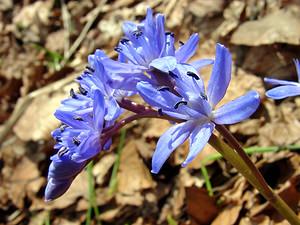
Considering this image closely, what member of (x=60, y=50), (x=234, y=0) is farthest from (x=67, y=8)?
(x=234, y=0)

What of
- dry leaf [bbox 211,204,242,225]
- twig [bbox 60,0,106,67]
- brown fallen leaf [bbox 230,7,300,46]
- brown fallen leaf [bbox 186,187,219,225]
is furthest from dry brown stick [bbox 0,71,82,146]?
dry leaf [bbox 211,204,242,225]

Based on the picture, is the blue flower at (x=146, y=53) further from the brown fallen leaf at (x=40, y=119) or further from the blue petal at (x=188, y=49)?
the brown fallen leaf at (x=40, y=119)

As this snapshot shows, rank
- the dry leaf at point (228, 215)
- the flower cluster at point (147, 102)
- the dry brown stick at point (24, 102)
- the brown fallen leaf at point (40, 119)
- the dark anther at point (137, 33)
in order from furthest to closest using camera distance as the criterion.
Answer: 1. the dry brown stick at point (24, 102)
2. the brown fallen leaf at point (40, 119)
3. the dry leaf at point (228, 215)
4. the dark anther at point (137, 33)
5. the flower cluster at point (147, 102)

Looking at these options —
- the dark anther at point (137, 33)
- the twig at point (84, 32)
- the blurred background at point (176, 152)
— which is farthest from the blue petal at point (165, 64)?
the twig at point (84, 32)

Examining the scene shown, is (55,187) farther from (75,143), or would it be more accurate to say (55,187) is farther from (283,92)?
(283,92)

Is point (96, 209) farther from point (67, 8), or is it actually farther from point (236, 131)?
point (67, 8)

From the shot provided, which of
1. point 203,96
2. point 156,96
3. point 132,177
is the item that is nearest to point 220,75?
point 203,96
